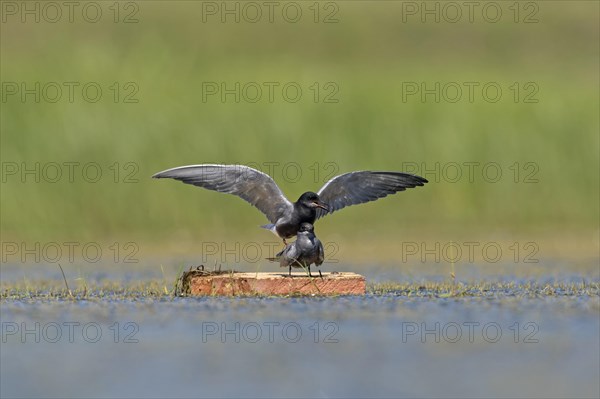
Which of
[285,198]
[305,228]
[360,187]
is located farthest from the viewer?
[360,187]

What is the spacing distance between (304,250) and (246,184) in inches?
50.8

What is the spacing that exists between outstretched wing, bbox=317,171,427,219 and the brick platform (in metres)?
1.12

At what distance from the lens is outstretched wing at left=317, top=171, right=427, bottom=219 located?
18125 mm

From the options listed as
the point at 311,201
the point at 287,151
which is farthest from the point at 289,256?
the point at 287,151

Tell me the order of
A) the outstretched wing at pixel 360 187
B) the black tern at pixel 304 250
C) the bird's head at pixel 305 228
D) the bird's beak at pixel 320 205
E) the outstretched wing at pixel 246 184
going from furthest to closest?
1. the outstretched wing at pixel 360 187
2. the outstretched wing at pixel 246 184
3. the bird's beak at pixel 320 205
4. the bird's head at pixel 305 228
5. the black tern at pixel 304 250

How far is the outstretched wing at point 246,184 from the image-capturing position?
17875 mm

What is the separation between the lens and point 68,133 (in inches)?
1080

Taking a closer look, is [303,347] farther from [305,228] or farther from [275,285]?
[305,228]

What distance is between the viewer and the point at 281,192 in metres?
17.7

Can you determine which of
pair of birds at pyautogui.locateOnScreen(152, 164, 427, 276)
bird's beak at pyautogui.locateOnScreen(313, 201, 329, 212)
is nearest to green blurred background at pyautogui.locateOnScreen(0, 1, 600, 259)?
pair of birds at pyautogui.locateOnScreen(152, 164, 427, 276)

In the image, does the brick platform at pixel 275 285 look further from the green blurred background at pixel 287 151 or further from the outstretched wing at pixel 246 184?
the green blurred background at pixel 287 151

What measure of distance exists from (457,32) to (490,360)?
3396 cm

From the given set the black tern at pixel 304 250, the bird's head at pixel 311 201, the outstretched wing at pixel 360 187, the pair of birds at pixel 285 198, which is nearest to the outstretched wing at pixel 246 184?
the pair of birds at pixel 285 198

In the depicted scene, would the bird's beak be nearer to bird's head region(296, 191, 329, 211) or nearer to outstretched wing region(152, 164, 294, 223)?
bird's head region(296, 191, 329, 211)
